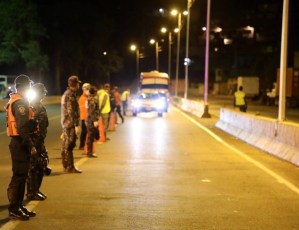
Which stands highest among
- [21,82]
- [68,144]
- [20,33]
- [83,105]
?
[20,33]

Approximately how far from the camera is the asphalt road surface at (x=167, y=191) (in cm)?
700

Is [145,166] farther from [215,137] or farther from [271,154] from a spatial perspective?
[215,137]

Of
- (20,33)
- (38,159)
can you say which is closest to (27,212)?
(38,159)

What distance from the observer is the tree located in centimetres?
5356

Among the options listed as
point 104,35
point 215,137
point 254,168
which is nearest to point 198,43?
point 104,35

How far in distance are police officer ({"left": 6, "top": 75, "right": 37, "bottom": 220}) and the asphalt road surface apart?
0.91 ft

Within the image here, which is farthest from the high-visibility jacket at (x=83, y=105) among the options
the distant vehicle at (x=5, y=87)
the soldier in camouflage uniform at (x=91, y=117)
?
the distant vehicle at (x=5, y=87)

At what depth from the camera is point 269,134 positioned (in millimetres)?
15312

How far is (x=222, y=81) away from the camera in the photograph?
352 feet

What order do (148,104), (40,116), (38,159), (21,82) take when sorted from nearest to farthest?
(21,82)
(38,159)
(40,116)
(148,104)

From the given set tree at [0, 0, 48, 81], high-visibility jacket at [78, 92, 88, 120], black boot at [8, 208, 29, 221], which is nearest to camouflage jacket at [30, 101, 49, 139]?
black boot at [8, 208, 29, 221]

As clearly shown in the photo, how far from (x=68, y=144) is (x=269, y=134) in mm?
6815

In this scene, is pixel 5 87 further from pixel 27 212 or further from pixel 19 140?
pixel 19 140

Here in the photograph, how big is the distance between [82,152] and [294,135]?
5.39 m
